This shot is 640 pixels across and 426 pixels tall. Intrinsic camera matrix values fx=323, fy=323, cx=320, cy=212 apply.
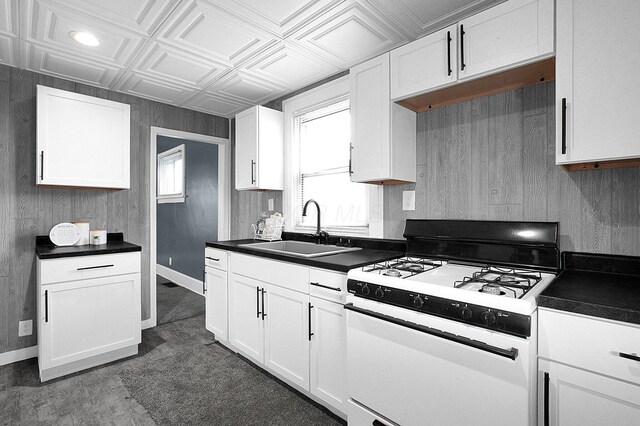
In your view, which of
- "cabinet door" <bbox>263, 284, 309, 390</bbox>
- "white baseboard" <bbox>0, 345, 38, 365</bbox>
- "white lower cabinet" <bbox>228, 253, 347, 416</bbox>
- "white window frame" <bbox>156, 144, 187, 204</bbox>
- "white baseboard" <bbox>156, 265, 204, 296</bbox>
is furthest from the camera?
"white window frame" <bbox>156, 144, 187, 204</bbox>

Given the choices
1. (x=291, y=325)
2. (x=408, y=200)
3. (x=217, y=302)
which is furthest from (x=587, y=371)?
(x=217, y=302)

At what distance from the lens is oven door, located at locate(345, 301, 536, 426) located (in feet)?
3.80

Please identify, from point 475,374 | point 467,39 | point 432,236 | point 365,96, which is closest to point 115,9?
point 365,96

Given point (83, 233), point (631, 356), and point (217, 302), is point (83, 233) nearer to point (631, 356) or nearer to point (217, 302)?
point (217, 302)

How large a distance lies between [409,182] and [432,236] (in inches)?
17.2

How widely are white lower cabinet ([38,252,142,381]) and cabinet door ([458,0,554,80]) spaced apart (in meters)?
2.86

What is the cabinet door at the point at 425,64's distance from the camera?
1.78 m

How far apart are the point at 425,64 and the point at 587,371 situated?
1638mm

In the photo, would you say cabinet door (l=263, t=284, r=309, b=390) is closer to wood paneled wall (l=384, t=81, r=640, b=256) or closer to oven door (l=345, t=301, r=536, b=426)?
oven door (l=345, t=301, r=536, b=426)

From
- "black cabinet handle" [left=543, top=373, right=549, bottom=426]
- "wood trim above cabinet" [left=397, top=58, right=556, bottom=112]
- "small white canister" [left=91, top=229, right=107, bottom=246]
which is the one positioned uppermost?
"wood trim above cabinet" [left=397, top=58, right=556, bottom=112]

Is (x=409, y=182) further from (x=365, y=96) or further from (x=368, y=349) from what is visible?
(x=368, y=349)

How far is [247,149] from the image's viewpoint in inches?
128

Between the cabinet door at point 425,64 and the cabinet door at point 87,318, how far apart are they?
2.61 meters

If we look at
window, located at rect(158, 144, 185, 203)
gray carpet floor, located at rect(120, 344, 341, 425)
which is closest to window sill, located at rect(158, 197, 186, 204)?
window, located at rect(158, 144, 185, 203)
